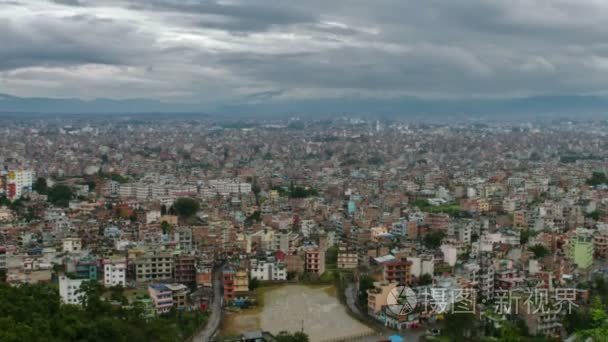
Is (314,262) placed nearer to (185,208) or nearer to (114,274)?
(114,274)

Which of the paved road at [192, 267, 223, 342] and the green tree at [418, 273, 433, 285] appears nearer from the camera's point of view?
the paved road at [192, 267, 223, 342]

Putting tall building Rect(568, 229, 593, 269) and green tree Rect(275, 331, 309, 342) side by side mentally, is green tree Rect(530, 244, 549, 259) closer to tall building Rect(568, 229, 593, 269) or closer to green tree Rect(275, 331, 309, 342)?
tall building Rect(568, 229, 593, 269)

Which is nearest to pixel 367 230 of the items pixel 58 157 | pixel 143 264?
pixel 143 264

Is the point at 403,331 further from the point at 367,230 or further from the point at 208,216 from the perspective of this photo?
the point at 208,216

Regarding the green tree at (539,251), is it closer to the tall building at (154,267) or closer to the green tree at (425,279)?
the green tree at (425,279)

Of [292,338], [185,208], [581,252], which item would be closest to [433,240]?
[581,252]

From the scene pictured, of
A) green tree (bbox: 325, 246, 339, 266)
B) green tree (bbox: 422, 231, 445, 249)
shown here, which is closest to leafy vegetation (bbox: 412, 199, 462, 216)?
green tree (bbox: 422, 231, 445, 249)
